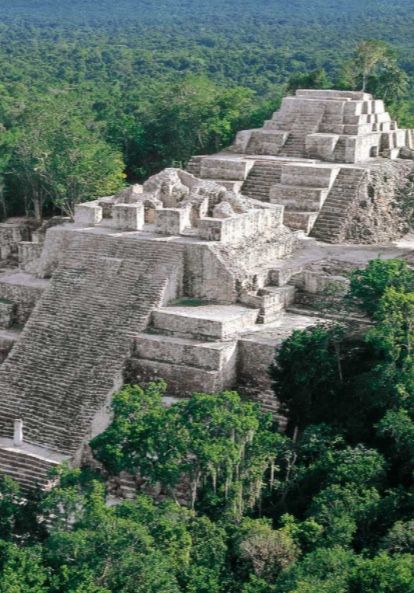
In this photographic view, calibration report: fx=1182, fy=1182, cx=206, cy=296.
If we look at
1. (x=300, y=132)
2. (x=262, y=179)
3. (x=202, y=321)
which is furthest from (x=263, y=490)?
(x=300, y=132)

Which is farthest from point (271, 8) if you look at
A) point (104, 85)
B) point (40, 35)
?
point (104, 85)

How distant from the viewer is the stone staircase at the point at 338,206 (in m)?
22.4

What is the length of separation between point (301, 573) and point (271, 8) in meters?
121

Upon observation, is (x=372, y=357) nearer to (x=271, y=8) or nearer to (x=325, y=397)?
(x=325, y=397)

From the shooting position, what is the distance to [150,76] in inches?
2522

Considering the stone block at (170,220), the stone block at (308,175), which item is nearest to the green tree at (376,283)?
the stone block at (170,220)

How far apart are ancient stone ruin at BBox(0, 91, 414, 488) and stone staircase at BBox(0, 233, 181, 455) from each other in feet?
0.07

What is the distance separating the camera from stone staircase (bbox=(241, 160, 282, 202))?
77.1 feet

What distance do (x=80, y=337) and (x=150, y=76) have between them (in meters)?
47.8

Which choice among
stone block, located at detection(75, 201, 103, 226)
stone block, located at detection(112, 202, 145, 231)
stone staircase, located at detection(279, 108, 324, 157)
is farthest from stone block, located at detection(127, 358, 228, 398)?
stone staircase, located at detection(279, 108, 324, 157)

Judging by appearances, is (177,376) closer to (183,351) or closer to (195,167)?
(183,351)

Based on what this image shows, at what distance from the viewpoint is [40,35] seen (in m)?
102

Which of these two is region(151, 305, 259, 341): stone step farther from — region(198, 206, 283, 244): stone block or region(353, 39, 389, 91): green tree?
region(353, 39, 389, 91): green tree

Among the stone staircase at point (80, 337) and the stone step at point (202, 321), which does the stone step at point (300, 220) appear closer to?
the stone staircase at point (80, 337)
